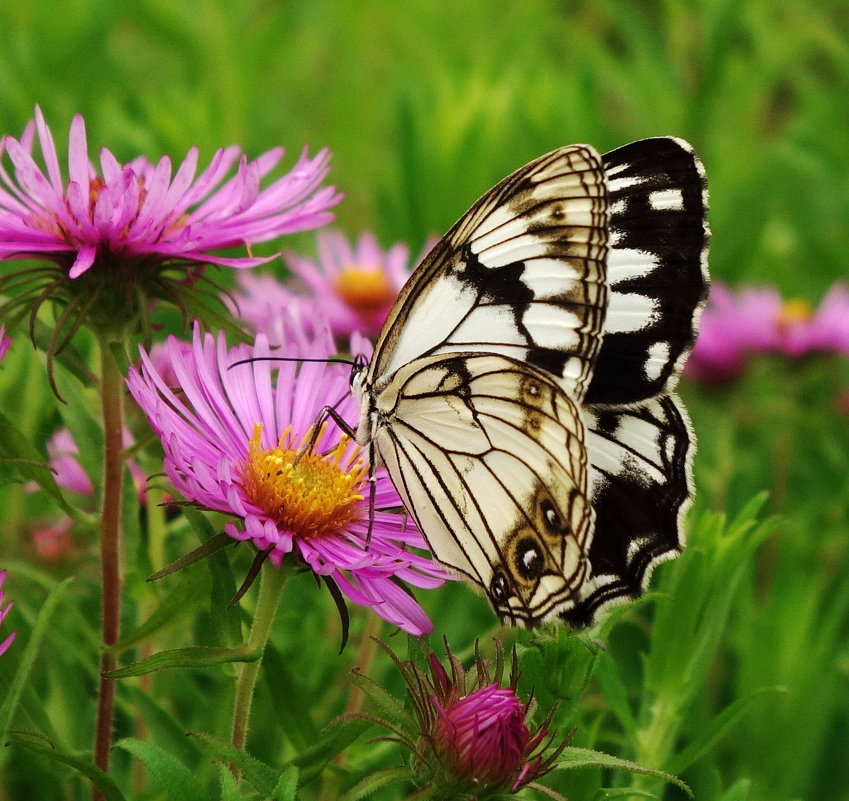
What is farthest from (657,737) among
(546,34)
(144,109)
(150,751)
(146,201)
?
(546,34)

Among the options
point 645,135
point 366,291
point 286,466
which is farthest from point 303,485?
point 645,135

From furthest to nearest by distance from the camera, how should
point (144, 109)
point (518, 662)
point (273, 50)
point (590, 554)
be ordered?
point (273, 50) → point (144, 109) → point (590, 554) → point (518, 662)

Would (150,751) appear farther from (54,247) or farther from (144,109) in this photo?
(144,109)

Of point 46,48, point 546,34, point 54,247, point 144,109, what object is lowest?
point 54,247

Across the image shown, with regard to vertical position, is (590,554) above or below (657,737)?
above

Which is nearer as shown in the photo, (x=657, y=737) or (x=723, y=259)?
(x=657, y=737)

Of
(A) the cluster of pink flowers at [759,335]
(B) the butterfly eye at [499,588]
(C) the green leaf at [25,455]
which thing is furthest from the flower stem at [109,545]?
(A) the cluster of pink flowers at [759,335]

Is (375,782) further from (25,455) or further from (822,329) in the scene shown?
(822,329)
